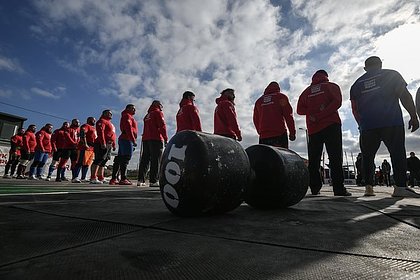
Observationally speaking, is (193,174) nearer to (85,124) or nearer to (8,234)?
(8,234)

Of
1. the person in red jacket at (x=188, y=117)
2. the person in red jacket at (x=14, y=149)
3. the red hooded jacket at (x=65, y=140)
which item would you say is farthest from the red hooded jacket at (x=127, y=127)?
the person in red jacket at (x=14, y=149)

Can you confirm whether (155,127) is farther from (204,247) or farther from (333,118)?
(204,247)

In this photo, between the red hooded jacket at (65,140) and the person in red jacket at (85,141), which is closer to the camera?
the person in red jacket at (85,141)

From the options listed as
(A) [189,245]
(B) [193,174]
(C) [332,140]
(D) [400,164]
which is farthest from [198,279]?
(D) [400,164]

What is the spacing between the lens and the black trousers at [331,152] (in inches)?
178

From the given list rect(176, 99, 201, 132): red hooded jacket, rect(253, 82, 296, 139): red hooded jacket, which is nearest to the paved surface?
rect(253, 82, 296, 139): red hooded jacket

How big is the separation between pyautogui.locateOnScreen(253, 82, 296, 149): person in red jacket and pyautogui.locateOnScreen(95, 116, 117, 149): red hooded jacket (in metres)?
5.41

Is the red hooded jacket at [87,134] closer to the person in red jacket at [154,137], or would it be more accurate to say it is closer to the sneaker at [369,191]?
the person in red jacket at [154,137]

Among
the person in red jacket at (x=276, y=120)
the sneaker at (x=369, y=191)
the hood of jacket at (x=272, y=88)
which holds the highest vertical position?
the hood of jacket at (x=272, y=88)

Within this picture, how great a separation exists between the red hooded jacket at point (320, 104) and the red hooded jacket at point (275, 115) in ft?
0.81

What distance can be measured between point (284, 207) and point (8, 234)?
2.17 meters

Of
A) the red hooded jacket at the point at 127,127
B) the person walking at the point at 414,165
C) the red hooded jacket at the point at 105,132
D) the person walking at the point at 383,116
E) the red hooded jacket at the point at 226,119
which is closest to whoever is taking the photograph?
the person walking at the point at 383,116

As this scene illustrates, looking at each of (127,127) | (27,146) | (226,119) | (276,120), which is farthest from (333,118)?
(27,146)

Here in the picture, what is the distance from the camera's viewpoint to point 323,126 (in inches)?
180
